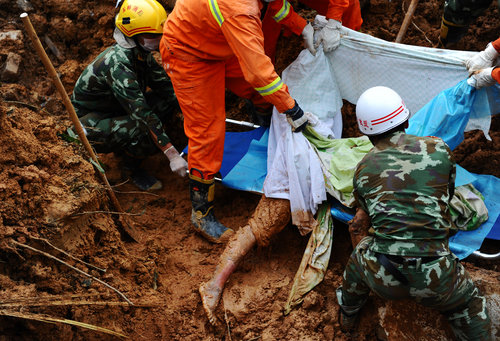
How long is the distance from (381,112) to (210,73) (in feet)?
4.72

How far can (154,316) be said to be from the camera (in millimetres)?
2943

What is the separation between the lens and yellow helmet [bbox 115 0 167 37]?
367cm

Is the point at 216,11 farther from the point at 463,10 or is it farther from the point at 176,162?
the point at 463,10

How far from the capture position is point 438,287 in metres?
2.29

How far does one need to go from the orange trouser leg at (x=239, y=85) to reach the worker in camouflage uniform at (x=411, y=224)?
150 cm

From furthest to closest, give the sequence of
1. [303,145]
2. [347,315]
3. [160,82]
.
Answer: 1. [160,82]
2. [303,145]
3. [347,315]

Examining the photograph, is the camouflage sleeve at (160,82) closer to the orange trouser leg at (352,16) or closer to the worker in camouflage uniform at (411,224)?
the orange trouser leg at (352,16)

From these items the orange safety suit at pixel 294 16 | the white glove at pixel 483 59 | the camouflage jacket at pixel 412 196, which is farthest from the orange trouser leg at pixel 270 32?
the camouflage jacket at pixel 412 196

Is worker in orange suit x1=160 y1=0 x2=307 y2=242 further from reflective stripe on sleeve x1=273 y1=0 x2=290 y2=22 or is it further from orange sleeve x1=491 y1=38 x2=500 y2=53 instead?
orange sleeve x1=491 y1=38 x2=500 y2=53

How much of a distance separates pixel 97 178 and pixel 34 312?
1.27 meters

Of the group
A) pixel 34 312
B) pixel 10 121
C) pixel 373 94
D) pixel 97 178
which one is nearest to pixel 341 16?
pixel 373 94

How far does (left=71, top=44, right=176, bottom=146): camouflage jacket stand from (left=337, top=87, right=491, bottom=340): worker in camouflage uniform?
6.63 feet

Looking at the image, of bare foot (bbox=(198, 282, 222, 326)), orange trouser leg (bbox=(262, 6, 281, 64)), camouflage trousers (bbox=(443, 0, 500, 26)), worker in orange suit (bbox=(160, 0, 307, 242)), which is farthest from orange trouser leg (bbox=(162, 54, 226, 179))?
camouflage trousers (bbox=(443, 0, 500, 26))

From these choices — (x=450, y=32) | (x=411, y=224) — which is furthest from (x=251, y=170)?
(x=450, y=32)
